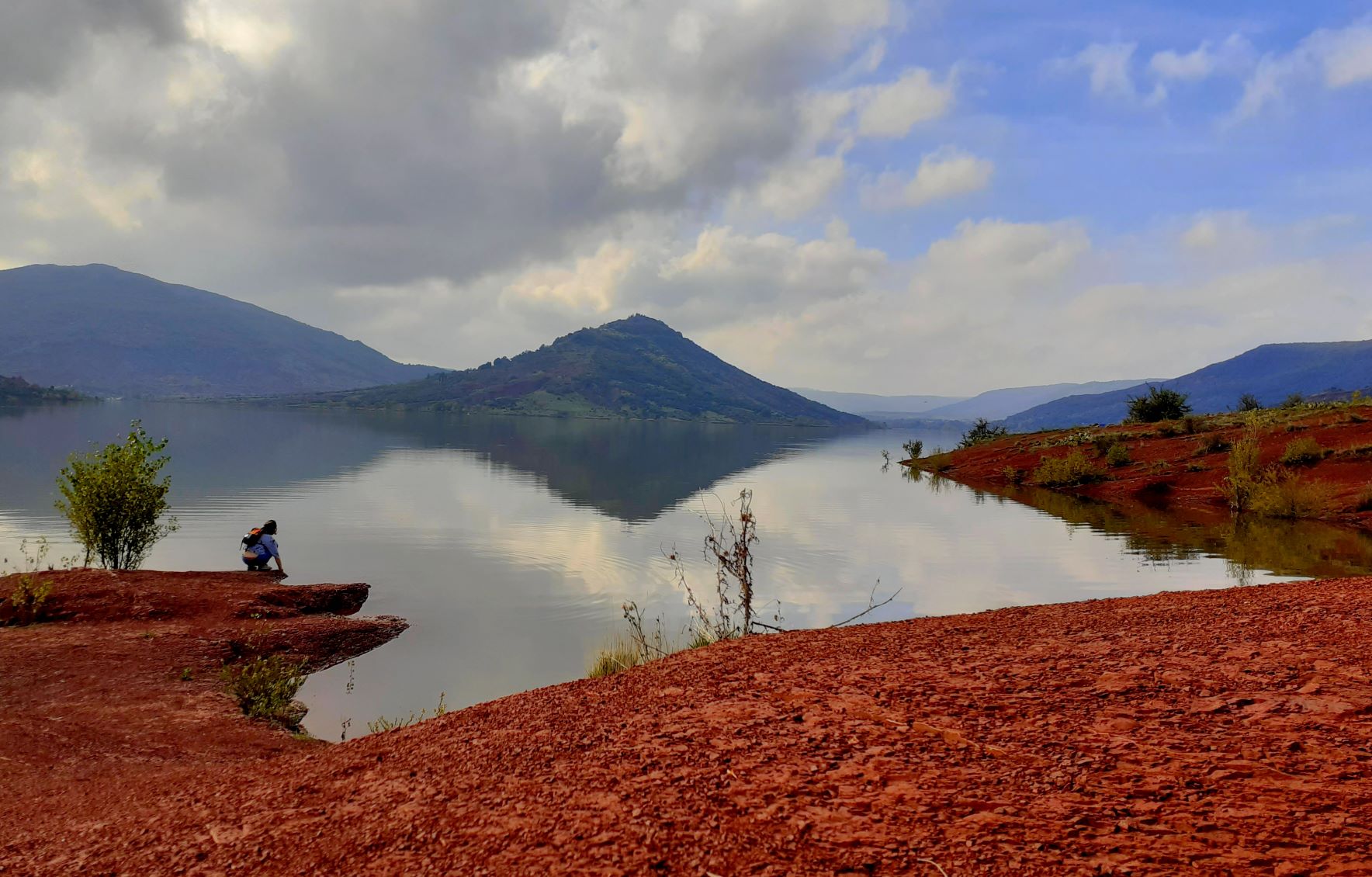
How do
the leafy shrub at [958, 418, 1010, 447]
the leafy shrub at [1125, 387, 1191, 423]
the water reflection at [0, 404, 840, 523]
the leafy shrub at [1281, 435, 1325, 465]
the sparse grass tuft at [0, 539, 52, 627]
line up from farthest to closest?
the leafy shrub at [958, 418, 1010, 447], the leafy shrub at [1125, 387, 1191, 423], the water reflection at [0, 404, 840, 523], the leafy shrub at [1281, 435, 1325, 465], the sparse grass tuft at [0, 539, 52, 627]

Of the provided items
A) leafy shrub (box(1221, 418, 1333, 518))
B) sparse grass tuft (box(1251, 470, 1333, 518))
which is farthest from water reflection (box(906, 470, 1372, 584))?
leafy shrub (box(1221, 418, 1333, 518))

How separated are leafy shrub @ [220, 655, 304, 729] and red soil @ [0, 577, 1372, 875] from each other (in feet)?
5.49

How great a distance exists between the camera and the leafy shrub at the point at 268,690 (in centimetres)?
1105

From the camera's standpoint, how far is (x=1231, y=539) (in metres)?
25.7

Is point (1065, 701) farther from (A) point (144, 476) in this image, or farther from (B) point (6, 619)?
(A) point (144, 476)

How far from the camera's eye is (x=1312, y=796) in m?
4.25

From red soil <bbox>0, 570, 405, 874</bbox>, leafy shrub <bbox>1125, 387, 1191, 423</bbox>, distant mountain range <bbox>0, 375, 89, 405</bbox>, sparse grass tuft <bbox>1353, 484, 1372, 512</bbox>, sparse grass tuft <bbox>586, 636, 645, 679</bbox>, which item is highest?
distant mountain range <bbox>0, 375, 89, 405</bbox>

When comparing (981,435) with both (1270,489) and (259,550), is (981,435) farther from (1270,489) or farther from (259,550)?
(259,550)

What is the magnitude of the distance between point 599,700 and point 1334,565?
2217cm

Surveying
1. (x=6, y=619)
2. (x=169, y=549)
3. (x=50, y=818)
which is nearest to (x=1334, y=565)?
(x=50, y=818)

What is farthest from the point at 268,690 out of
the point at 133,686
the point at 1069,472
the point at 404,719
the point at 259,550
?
the point at 1069,472

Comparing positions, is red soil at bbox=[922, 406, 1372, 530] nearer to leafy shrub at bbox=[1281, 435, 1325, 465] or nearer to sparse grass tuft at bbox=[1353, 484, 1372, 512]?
sparse grass tuft at bbox=[1353, 484, 1372, 512]

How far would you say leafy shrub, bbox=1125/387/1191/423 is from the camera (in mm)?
60625

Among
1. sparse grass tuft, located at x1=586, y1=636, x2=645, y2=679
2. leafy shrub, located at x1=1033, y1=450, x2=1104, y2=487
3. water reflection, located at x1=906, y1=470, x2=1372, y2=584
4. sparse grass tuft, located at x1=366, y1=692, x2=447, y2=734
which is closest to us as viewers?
sparse grass tuft, located at x1=366, y1=692, x2=447, y2=734
